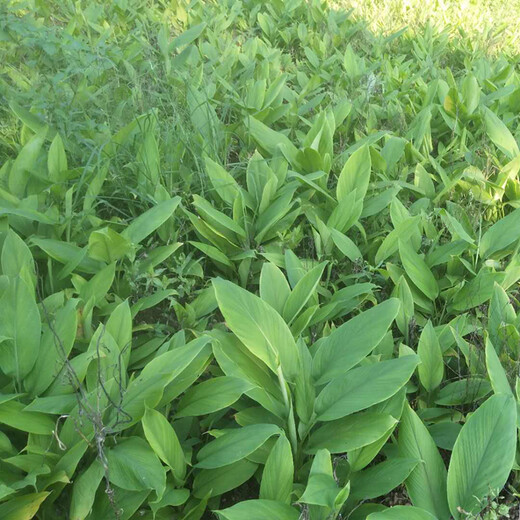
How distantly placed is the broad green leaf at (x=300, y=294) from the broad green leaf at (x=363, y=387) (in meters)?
0.31

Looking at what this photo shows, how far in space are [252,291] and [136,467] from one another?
0.95 meters

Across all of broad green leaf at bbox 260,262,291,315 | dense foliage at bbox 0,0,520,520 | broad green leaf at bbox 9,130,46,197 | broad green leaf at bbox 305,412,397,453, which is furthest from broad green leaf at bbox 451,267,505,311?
broad green leaf at bbox 9,130,46,197

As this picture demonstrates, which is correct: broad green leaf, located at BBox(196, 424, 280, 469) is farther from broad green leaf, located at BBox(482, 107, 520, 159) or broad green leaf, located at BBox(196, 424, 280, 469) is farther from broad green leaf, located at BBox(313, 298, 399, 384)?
broad green leaf, located at BBox(482, 107, 520, 159)

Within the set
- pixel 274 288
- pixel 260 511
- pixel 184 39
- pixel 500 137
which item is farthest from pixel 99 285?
pixel 184 39

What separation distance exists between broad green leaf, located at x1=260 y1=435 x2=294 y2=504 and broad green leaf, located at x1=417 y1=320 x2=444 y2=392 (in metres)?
0.51

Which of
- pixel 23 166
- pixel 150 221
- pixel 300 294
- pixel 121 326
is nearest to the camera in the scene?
pixel 121 326

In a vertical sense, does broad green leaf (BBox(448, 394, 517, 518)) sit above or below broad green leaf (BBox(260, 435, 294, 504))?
above

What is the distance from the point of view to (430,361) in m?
1.74

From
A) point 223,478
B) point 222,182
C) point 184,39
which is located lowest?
point 223,478

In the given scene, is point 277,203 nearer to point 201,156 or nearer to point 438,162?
point 201,156

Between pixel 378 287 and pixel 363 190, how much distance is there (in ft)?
1.49

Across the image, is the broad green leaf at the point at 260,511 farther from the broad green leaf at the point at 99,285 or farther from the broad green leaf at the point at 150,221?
the broad green leaf at the point at 150,221

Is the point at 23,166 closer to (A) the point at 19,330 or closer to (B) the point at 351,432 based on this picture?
(A) the point at 19,330

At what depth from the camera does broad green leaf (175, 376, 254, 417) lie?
1521 millimetres
